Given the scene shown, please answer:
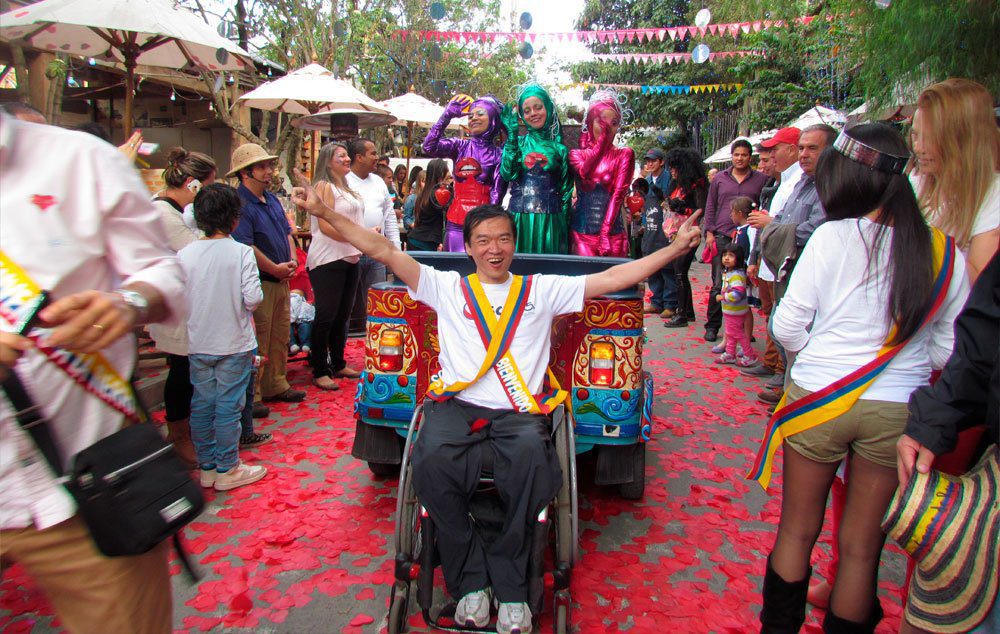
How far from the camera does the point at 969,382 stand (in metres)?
1.74

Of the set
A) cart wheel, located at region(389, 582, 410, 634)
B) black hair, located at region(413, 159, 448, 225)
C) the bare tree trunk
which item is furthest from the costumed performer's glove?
the bare tree trunk

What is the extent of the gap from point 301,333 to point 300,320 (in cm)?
20

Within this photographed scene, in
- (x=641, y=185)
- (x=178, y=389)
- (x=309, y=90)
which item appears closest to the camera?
(x=178, y=389)

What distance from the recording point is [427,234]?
7680 millimetres

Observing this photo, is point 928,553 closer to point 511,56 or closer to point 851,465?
point 851,465

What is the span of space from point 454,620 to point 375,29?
18.3 metres

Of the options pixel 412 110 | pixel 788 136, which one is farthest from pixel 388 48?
pixel 788 136

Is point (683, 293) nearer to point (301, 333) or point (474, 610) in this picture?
point (301, 333)

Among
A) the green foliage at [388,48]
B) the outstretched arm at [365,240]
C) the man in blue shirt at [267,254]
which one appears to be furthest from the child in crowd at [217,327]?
the green foliage at [388,48]

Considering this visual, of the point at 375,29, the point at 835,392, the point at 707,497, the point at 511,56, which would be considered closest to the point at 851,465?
the point at 835,392

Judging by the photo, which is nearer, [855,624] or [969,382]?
[969,382]

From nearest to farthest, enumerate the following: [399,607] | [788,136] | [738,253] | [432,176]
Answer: [399,607] → [788,136] → [738,253] → [432,176]

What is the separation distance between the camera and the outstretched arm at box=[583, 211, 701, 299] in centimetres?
275

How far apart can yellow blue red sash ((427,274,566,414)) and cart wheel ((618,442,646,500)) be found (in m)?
0.86
